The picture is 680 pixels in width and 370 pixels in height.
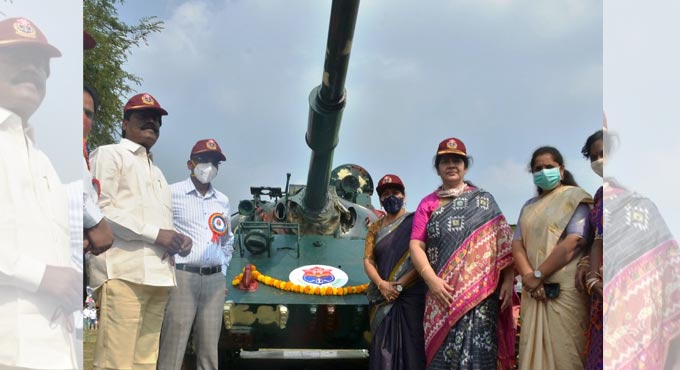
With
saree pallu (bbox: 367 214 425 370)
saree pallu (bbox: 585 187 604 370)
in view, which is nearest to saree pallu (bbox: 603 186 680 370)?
saree pallu (bbox: 585 187 604 370)

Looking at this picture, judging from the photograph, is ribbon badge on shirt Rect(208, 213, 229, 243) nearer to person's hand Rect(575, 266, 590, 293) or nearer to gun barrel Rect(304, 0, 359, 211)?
gun barrel Rect(304, 0, 359, 211)

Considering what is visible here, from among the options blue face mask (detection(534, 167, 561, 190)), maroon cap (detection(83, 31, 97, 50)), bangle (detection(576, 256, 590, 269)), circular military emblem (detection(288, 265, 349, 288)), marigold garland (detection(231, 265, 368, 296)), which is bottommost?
marigold garland (detection(231, 265, 368, 296))

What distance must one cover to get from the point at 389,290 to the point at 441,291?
1.91 feet

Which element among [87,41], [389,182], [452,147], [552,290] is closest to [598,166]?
[552,290]

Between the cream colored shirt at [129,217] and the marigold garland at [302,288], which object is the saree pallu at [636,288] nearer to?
the cream colored shirt at [129,217]

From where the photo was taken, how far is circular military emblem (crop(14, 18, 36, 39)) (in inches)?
73.7

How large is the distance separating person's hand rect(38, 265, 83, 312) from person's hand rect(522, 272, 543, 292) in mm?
2201

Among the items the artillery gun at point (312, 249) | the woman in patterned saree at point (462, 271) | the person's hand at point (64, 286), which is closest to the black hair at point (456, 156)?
the woman in patterned saree at point (462, 271)

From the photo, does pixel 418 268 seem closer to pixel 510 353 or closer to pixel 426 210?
pixel 426 210

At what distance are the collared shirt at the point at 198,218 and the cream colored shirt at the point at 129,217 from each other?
1.30 ft

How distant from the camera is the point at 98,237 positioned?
2543 millimetres

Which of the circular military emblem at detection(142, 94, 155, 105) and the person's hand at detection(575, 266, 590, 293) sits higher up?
the circular military emblem at detection(142, 94, 155, 105)

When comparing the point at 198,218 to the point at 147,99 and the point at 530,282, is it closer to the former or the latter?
the point at 147,99

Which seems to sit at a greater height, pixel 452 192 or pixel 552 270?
pixel 452 192
